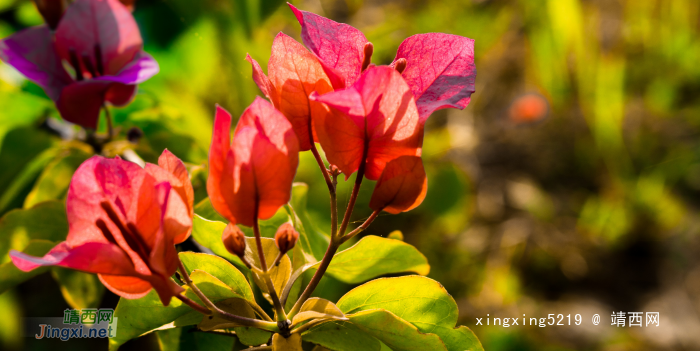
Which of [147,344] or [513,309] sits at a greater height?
[513,309]

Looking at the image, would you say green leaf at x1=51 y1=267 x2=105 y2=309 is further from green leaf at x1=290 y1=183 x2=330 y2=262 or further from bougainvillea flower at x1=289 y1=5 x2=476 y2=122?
bougainvillea flower at x1=289 y1=5 x2=476 y2=122

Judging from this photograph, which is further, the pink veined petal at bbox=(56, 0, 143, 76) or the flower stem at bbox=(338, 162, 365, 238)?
the pink veined petal at bbox=(56, 0, 143, 76)

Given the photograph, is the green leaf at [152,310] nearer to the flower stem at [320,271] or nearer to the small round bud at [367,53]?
the flower stem at [320,271]

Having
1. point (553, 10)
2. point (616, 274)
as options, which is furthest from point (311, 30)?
point (616, 274)

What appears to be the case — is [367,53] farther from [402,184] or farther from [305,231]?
[305,231]

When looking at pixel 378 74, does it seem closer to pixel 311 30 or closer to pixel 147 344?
pixel 311 30

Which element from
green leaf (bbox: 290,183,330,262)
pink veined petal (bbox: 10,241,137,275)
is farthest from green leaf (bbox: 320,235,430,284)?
pink veined petal (bbox: 10,241,137,275)

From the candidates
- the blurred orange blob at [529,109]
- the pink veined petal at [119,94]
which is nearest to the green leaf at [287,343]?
the pink veined petal at [119,94]
